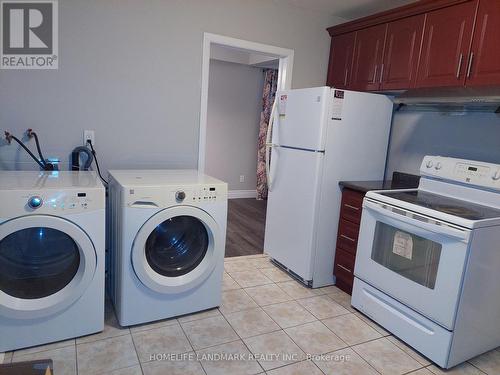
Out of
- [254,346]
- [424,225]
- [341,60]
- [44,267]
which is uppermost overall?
[341,60]

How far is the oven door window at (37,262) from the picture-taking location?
183 cm

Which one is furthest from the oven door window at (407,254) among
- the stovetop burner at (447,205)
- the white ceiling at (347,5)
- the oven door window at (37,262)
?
the white ceiling at (347,5)

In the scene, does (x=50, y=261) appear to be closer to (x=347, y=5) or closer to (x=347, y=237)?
(x=347, y=237)

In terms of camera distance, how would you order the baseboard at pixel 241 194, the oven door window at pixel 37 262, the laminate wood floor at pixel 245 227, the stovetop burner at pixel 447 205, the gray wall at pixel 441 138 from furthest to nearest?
the baseboard at pixel 241 194, the laminate wood floor at pixel 245 227, the gray wall at pixel 441 138, the stovetop burner at pixel 447 205, the oven door window at pixel 37 262

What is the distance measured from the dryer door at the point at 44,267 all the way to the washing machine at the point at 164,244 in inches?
9.3

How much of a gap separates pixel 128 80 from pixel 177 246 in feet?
4.36

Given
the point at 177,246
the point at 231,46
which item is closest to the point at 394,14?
the point at 231,46

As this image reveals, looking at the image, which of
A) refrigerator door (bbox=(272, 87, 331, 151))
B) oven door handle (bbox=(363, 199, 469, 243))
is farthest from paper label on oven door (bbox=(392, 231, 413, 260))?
refrigerator door (bbox=(272, 87, 331, 151))

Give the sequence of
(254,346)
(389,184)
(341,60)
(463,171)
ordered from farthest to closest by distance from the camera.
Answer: (341,60)
(389,184)
(463,171)
(254,346)

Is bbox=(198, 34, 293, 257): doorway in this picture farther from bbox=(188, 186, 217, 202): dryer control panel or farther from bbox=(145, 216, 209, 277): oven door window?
bbox=(188, 186, 217, 202): dryer control panel

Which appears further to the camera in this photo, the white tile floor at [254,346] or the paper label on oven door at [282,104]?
the paper label on oven door at [282,104]

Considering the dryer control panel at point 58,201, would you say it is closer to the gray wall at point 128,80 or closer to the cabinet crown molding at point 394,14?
the gray wall at point 128,80

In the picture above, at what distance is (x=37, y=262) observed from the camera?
191cm

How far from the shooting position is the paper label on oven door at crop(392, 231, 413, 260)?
2.12m
